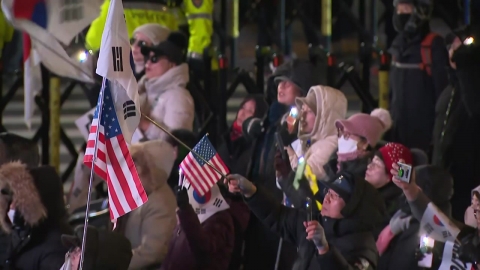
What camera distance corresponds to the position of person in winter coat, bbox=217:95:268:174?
8.01 m

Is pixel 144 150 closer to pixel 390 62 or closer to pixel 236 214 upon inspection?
pixel 236 214

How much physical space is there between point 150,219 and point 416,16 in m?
2.73

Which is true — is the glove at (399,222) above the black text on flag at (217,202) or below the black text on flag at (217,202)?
below

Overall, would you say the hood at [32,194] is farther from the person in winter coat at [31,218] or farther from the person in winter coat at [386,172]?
the person in winter coat at [386,172]

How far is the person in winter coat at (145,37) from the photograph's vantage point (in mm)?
8414

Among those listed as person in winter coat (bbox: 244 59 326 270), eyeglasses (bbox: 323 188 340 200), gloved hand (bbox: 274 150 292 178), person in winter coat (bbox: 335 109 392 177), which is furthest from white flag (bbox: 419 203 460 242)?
person in winter coat (bbox: 244 59 326 270)

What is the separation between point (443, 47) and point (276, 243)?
1.97m

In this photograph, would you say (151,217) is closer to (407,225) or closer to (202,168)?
(202,168)

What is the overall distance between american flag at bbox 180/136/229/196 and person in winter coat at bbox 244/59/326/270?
1120mm

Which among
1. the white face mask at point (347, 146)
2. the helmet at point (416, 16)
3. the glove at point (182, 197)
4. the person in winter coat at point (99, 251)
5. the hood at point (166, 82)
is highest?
the helmet at point (416, 16)

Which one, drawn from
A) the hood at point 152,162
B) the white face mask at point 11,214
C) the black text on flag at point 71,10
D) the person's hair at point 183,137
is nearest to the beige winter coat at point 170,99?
the person's hair at point 183,137

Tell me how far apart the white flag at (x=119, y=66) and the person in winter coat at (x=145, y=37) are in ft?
10.3

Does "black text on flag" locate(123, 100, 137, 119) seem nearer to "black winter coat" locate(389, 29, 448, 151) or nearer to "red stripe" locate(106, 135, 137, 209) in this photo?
"red stripe" locate(106, 135, 137, 209)

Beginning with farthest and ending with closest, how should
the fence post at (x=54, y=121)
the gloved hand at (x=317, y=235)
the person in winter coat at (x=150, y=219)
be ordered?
1. the fence post at (x=54, y=121)
2. the person in winter coat at (x=150, y=219)
3. the gloved hand at (x=317, y=235)
